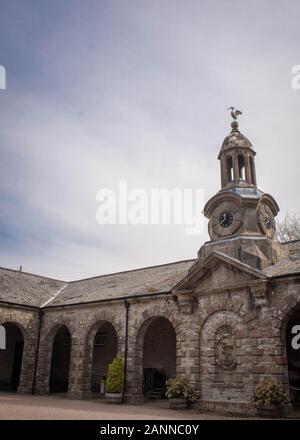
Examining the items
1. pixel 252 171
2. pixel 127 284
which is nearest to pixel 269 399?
pixel 252 171

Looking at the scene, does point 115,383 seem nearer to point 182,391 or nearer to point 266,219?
point 182,391

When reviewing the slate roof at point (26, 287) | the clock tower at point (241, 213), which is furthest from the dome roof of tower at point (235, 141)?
the slate roof at point (26, 287)

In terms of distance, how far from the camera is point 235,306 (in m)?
14.9

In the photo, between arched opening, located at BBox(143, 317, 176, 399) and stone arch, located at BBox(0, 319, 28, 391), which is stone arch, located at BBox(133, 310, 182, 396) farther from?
stone arch, located at BBox(0, 319, 28, 391)

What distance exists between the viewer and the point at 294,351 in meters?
17.0

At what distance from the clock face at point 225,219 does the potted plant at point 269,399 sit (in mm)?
6799

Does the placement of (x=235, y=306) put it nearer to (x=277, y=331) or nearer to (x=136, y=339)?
(x=277, y=331)

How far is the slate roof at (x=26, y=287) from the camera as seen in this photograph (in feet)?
73.7

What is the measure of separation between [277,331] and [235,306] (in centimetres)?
184

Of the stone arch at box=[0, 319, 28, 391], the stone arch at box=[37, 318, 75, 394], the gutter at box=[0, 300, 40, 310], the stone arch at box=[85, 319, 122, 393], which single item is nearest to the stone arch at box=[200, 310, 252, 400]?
the stone arch at box=[85, 319, 122, 393]

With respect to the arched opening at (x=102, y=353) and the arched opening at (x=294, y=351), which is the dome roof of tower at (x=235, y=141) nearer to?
the arched opening at (x=294, y=351)

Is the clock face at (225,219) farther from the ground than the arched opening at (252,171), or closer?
closer

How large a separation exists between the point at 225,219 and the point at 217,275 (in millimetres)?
2915
